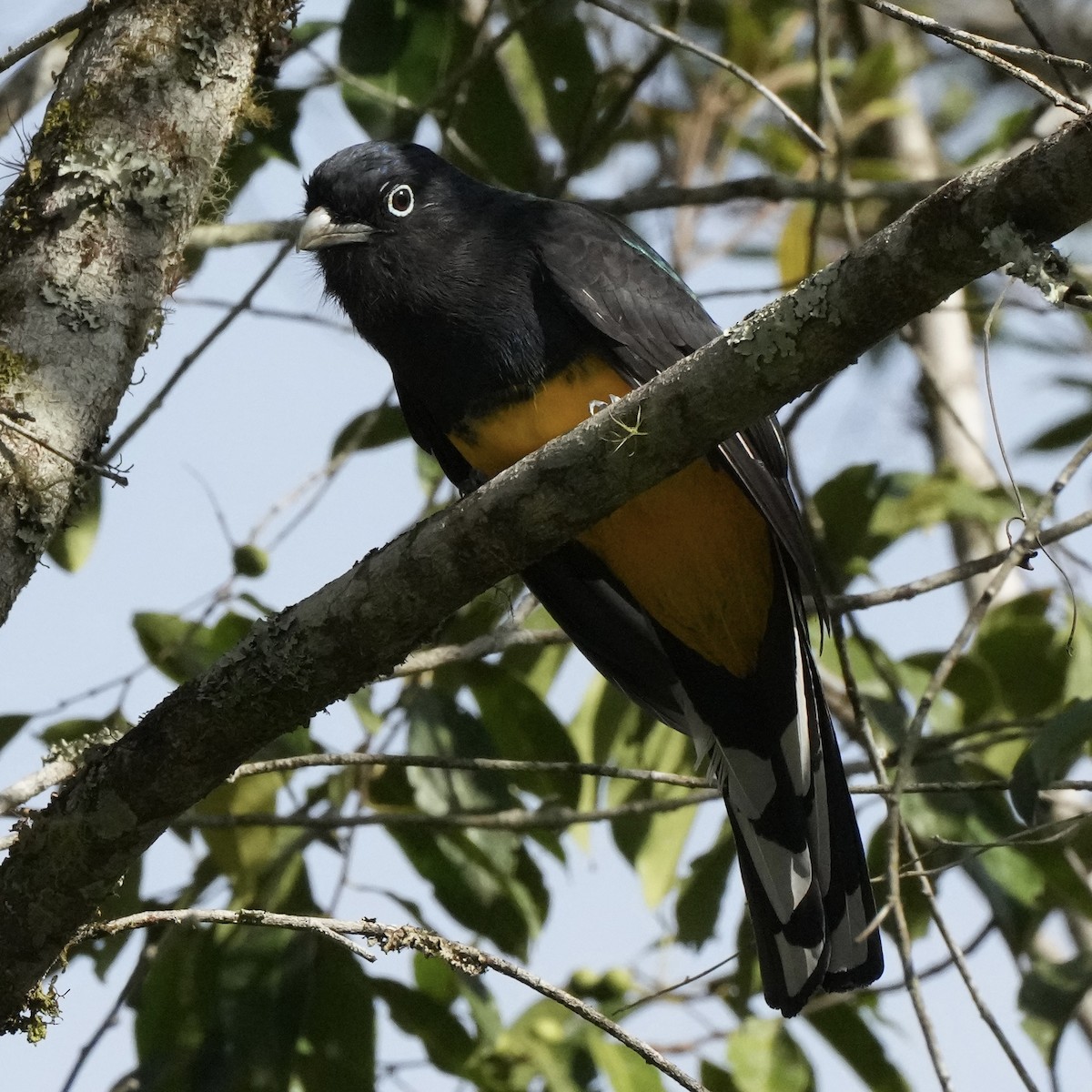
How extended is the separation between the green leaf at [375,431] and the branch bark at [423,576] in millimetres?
1737

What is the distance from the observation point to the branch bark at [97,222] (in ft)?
8.38

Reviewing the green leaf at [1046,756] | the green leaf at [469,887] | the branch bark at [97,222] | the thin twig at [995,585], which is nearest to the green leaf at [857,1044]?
the green leaf at [469,887]

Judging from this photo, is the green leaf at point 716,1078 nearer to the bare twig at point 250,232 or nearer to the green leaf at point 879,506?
the green leaf at point 879,506

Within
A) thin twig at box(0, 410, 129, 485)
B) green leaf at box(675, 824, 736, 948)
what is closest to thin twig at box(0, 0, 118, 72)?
thin twig at box(0, 410, 129, 485)

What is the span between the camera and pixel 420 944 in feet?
8.30

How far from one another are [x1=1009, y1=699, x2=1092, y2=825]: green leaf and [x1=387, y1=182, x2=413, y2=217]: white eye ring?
2.22 m

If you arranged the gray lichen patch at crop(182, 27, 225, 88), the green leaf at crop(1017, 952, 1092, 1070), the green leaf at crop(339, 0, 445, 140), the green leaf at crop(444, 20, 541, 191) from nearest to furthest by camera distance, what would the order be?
the gray lichen patch at crop(182, 27, 225, 88), the green leaf at crop(1017, 952, 1092, 1070), the green leaf at crop(339, 0, 445, 140), the green leaf at crop(444, 20, 541, 191)

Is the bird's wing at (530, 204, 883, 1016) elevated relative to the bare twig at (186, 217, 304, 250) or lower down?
lower down

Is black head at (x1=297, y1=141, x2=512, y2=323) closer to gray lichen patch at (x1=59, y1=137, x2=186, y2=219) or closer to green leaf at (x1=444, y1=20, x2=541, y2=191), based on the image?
green leaf at (x1=444, y1=20, x2=541, y2=191)

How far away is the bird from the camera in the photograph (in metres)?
3.62

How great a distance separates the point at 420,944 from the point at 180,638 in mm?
1435

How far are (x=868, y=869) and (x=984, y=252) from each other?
2240 millimetres

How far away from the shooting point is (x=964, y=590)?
5.54 m

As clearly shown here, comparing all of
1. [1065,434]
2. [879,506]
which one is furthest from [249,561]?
[1065,434]
